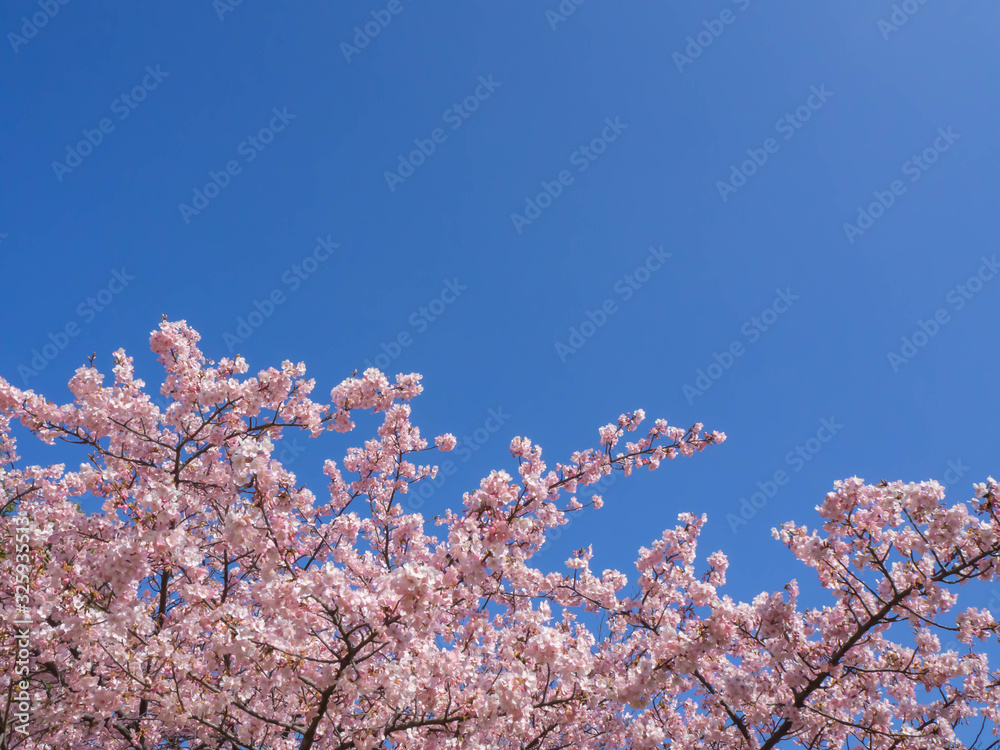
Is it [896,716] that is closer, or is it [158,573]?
[158,573]

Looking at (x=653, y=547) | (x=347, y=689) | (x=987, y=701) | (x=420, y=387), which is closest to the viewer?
(x=347, y=689)

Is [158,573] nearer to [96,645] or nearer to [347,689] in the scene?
[96,645]

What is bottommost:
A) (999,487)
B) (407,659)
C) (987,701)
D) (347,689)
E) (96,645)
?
(96,645)

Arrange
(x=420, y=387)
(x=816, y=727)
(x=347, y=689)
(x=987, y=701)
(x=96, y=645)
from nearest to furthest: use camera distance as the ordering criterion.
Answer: (x=347, y=689) → (x=96, y=645) → (x=816, y=727) → (x=987, y=701) → (x=420, y=387)

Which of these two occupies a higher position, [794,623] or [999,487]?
[999,487]

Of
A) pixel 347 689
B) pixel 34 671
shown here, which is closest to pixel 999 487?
pixel 347 689

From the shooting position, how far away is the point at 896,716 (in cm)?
848

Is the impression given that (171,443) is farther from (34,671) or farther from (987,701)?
(987,701)

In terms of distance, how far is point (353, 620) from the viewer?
18.2ft

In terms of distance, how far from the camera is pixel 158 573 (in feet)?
25.8

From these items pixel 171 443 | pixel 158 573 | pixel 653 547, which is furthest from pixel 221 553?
pixel 653 547

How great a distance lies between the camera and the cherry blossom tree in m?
5.59

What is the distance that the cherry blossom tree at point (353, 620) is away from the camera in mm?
5594

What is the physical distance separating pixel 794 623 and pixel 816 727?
6.45ft
